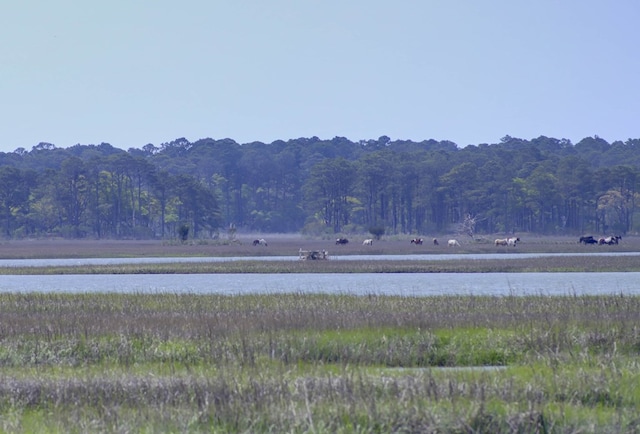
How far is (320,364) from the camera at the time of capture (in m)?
16.9

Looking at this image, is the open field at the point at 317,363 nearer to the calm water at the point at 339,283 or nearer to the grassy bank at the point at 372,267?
the calm water at the point at 339,283

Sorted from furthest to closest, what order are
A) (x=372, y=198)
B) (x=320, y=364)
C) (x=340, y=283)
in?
1. (x=372, y=198)
2. (x=340, y=283)
3. (x=320, y=364)

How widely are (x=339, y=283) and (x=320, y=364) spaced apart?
22325 mm

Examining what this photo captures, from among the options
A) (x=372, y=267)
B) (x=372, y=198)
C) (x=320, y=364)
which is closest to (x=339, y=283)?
(x=372, y=267)

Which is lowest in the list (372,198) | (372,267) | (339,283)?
(339,283)

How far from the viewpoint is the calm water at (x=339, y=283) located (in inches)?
1351

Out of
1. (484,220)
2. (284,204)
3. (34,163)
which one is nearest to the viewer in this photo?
(484,220)

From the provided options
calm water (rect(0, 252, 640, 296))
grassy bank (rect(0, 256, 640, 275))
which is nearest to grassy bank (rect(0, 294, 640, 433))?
calm water (rect(0, 252, 640, 296))

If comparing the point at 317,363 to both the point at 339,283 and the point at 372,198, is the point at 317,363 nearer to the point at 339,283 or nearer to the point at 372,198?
the point at 339,283

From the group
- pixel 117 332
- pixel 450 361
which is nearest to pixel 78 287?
pixel 117 332

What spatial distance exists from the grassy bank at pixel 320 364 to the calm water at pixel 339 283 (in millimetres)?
7352

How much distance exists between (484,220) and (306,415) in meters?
111

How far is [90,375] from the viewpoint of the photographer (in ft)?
51.5

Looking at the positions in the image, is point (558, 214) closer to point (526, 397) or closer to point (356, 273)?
point (356, 273)
